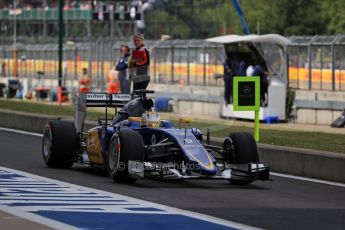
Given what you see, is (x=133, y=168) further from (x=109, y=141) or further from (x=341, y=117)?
(x=341, y=117)

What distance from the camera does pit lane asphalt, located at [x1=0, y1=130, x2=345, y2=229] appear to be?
12461 mm

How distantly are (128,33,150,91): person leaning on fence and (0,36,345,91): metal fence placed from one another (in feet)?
37.4

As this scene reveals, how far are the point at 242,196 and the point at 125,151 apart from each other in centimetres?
166

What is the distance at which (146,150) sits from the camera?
15.8 metres

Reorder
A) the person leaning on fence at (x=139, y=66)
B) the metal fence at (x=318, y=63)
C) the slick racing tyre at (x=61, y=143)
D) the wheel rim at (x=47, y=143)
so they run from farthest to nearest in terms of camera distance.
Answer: the metal fence at (x=318, y=63) → the person leaning on fence at (x=139, y=66) → the wheel rim at (x=47, y=143) → the slick racing tyre at (x=61, y=143)

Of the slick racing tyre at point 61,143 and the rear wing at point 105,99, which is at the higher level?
the rear wing at point 105,99

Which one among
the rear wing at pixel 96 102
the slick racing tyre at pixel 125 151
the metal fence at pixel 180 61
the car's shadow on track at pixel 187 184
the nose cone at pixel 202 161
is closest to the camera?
the nose cone at pixel 202 161

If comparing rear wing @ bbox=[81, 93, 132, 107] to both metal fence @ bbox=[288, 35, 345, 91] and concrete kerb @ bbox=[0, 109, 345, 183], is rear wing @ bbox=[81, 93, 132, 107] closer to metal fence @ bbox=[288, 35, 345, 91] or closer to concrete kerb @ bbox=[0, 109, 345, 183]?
concrete kerb @ bbox=[0, 109, 345, 183]

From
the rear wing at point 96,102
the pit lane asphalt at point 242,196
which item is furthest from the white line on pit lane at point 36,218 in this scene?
the rear wing at point 96,102

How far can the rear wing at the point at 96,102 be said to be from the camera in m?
18.1

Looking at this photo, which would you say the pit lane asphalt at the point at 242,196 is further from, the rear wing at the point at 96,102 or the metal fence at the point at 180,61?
the metal fence at the point at 180,61

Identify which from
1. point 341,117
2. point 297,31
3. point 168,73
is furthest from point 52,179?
point 297,31

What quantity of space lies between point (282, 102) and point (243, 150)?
17.7 m

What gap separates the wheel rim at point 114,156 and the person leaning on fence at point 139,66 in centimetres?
703
